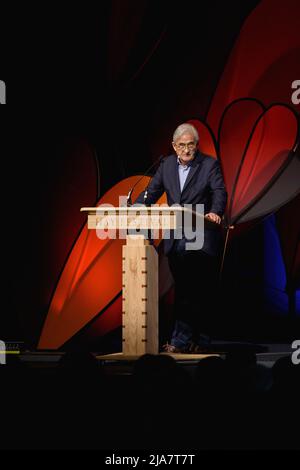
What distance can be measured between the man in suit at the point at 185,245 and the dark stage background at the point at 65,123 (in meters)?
0.96

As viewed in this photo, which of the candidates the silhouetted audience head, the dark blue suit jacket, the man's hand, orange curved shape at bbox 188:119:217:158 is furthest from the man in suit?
the silhouetted audience head

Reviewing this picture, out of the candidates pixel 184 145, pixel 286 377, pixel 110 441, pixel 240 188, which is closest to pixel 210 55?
pixel 240 188

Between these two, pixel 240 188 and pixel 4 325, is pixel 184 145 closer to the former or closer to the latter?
pixel 240 188

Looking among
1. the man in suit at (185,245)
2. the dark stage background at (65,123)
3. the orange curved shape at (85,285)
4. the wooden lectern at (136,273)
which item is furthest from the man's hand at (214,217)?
the dark stage background at (65,123)

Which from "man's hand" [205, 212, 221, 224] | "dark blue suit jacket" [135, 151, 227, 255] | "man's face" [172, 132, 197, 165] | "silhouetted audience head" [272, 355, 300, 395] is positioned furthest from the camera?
"dark blue suit jacket" [135, 151, 227, 255]

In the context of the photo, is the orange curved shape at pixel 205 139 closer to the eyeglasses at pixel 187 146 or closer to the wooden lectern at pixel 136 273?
the eyeglasses at pixel 187 146

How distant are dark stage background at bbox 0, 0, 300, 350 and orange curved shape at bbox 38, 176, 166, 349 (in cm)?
7

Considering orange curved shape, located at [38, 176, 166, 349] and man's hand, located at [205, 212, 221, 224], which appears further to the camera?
orange curved shape, located at [38, 176, 166, 349]

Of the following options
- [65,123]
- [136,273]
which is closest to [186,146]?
[136,273]

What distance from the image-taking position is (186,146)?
436 cm

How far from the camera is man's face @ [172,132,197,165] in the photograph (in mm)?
4344

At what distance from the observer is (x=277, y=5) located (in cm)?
524

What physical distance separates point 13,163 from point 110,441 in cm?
381

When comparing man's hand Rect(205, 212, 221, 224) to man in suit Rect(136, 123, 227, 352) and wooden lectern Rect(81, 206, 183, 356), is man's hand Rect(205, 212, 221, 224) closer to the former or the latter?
man in suit Rect(136, 123, 227, 352)
